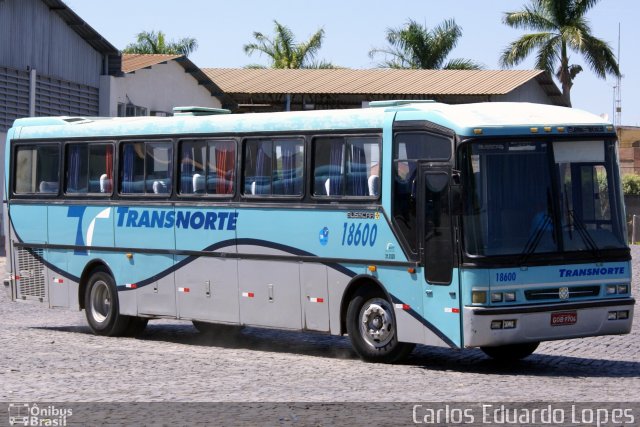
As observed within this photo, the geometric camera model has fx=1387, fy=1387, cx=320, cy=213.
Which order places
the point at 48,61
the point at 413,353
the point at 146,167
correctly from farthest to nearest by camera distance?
the point at 48,61 < the point at 146,167 < the point at 413,353

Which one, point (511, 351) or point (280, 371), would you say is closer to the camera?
point (280, 371)

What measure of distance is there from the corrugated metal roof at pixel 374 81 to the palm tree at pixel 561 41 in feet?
8.88

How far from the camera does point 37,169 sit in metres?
20.8

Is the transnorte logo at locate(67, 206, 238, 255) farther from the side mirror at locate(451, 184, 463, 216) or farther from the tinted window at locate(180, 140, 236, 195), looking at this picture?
the side mirror at locate(451, 184, 463, 216)

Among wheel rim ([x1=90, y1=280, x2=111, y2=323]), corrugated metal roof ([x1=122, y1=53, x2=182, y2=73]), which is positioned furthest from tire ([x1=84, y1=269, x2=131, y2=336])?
corrugated metal roof ([x1=122, y1=53, x2=182, y2=73])

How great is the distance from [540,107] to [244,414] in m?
6.14

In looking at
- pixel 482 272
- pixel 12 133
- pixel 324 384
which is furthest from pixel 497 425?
pixel 12 133

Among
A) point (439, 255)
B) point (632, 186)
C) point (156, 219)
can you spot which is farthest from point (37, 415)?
point (632, 186)

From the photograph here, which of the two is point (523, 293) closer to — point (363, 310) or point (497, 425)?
point (363, 310)

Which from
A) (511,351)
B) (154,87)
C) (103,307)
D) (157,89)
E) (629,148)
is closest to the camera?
(511,351)

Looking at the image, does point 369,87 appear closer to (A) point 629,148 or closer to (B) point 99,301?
(A) point 629,148

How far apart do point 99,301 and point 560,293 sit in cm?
758

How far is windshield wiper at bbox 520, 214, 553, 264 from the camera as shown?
1460cm

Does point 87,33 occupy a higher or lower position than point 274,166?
higher
